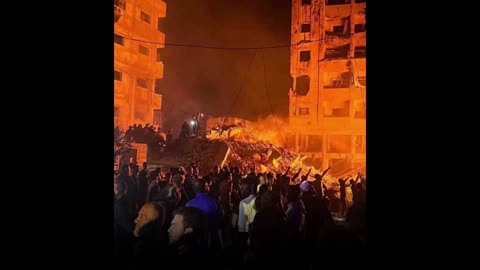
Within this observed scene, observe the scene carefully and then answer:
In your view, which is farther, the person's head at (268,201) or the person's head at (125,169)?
the person's head at (125,169)

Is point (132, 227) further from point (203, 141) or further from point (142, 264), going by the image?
point (203, 141)

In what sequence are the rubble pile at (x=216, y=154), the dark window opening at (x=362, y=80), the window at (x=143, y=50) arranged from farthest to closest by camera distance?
the window at (x=143, y=50), the rubble pile at (x=216, y=154), the dark window opening at (x=362, y=80)

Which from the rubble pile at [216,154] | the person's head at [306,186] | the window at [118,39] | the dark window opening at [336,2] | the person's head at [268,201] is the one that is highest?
the dark window opening at [336,2]

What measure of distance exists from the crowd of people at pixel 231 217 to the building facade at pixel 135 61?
1.91 feet

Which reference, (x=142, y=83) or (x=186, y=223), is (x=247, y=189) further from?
(x=142, y=83)

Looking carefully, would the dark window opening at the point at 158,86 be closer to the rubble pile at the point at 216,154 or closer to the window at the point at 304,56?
the rubble pile at the point at 216,154

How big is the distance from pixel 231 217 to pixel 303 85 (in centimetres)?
159

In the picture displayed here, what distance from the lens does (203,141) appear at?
17.0ft

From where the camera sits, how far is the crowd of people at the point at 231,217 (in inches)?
193

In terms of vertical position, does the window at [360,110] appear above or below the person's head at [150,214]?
above

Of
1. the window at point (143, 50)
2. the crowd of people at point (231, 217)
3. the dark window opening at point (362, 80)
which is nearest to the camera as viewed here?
the crowd of people at point (231, 217)

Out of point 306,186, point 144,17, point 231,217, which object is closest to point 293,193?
point 306,186

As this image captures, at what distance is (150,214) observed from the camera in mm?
5043

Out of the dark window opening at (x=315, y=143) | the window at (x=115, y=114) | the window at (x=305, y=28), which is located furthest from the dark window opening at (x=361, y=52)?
the window at (x=115, y=114)
